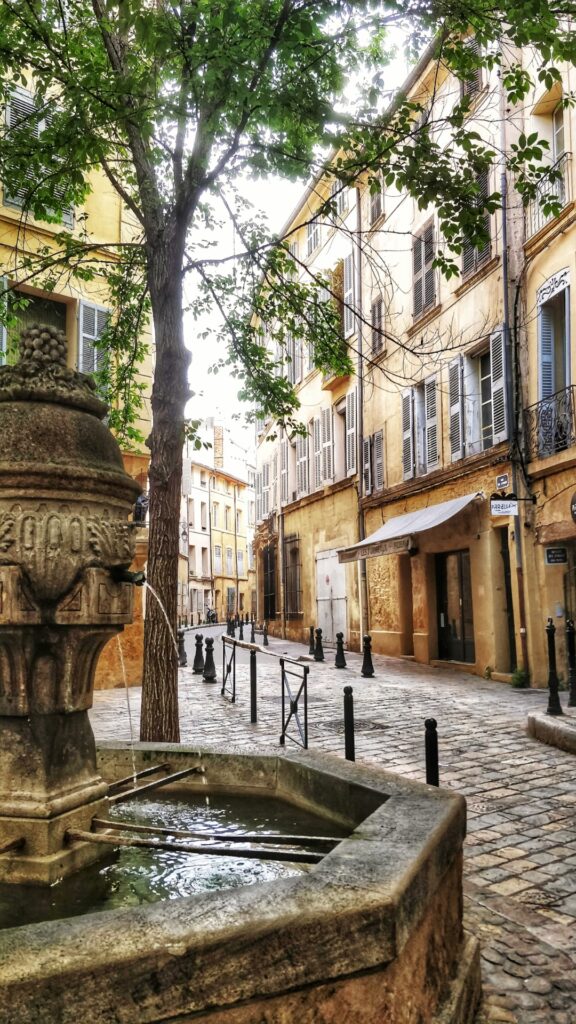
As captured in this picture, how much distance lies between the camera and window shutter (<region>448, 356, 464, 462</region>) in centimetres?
1510

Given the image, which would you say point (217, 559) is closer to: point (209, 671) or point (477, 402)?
point (209, 671)

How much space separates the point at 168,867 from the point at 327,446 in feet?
67.9

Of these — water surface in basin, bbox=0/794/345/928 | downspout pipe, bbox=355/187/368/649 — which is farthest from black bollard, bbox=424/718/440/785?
downspout pipe, bbox=355/187/368/649

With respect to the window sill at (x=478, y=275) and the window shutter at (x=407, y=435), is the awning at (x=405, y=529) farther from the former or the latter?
the window sill at (x=478, y=275)

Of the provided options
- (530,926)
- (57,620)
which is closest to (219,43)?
(57,620)

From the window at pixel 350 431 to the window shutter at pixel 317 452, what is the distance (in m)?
2.11

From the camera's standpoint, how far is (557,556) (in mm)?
12242

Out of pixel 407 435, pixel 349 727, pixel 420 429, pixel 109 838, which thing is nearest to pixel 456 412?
pixel 420 429

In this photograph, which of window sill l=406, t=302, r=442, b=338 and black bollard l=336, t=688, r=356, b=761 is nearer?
black bollard l=336, t=688, r=356, b=761

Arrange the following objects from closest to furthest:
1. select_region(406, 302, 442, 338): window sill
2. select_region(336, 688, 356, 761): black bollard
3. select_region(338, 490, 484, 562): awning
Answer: select_region(336, 688, 356, 761): black bollard, select_region(338, 490, 484, 562): awning, select_region(406, 302, 442, 338): window sill

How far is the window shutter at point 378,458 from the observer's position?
19500 mm

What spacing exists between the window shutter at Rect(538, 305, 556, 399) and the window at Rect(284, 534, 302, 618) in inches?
560

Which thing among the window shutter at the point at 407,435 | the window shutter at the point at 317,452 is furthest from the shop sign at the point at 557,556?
the window shutter at the point at 317,452

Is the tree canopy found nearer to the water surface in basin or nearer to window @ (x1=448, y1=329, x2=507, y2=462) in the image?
the water surface in basin
